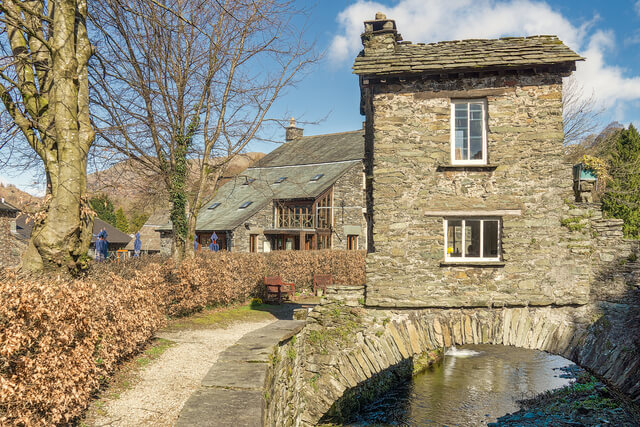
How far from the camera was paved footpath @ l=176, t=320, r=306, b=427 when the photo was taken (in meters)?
4.43

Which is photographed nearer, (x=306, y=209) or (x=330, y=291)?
(x=330, y=291)

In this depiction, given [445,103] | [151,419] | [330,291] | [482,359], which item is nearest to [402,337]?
[330,291]

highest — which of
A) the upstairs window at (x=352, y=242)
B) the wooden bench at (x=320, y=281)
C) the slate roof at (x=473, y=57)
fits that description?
the slate roof at (x=473, y=57)

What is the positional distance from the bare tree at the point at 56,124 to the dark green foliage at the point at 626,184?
2046 cm

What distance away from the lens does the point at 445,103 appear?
1073 cm

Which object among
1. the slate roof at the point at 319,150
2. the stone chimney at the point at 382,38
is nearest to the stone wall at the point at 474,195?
the stone chimney at the point at 382,38

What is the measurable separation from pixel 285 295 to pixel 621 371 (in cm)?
1063

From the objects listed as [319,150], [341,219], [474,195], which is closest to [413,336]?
[474,195]

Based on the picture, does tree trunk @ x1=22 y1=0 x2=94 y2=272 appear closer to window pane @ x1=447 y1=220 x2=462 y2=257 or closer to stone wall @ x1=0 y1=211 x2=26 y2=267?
window pane @ x1=447 y1=220 x2=462 y2=257

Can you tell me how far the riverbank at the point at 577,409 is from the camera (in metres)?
11.1

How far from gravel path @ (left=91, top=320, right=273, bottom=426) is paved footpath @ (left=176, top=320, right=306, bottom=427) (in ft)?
1.67

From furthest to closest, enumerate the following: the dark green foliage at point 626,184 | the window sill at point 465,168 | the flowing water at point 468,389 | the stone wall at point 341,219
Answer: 1. the stone wall at point 341,219
2. the dark green foliage at point 626,184
3. the flowing water at point 468,389
4. the window sill at point 465,168

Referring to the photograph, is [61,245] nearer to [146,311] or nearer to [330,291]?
[146,311]

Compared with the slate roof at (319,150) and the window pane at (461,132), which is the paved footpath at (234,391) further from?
the slate roof at (319,150)
